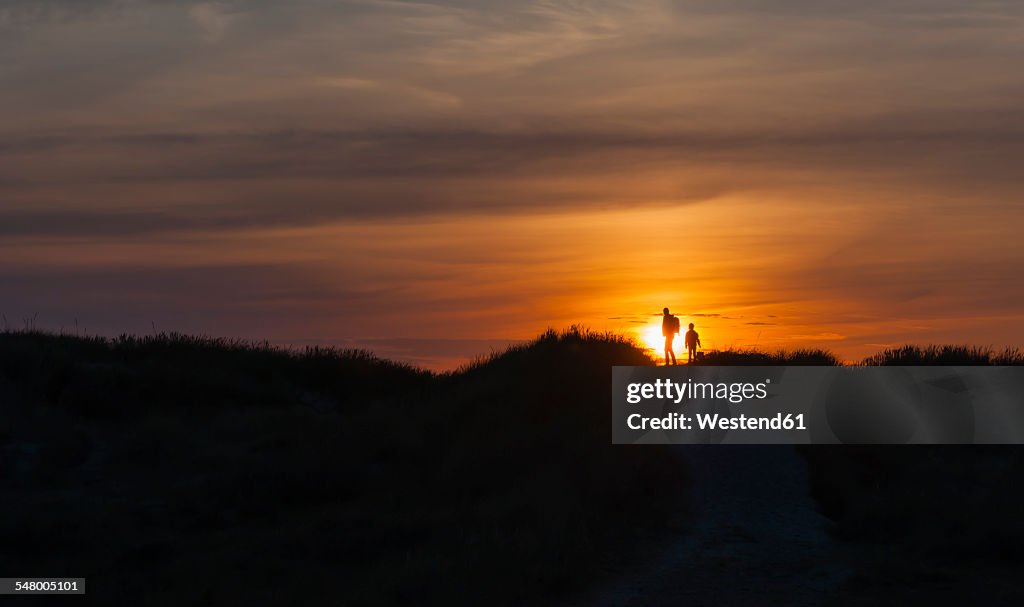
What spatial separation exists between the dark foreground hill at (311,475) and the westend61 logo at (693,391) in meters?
0.98

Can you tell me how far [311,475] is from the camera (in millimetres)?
23422

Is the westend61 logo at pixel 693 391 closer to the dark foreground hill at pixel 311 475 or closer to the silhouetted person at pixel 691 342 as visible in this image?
the dark foreground hill at pixel 311 475

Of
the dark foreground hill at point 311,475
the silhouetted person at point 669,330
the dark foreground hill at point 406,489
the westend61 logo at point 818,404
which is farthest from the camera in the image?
the silhouetted person at point 669,330

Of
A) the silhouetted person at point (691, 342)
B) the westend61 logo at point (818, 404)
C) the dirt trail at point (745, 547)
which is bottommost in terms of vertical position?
the dirt trail at point (745, 547)

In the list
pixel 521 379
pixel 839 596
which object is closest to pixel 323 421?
pixel 521 379

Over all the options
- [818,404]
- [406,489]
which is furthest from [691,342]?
[406,489]

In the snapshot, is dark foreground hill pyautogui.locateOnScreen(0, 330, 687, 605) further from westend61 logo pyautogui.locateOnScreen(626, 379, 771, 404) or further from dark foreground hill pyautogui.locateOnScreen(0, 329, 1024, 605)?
westend61 logo pyautogui.locateOnScreen(626, 379, 771, 404)

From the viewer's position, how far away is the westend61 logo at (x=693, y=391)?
24.8 m

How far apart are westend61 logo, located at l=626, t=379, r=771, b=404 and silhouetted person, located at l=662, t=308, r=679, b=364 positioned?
326 cm

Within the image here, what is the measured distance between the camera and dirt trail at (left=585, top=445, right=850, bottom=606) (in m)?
14.8

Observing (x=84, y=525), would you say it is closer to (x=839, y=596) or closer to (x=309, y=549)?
(x=309, y=549)

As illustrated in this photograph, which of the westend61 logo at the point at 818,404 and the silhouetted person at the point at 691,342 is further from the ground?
the silhouetted person at the point at 691,342

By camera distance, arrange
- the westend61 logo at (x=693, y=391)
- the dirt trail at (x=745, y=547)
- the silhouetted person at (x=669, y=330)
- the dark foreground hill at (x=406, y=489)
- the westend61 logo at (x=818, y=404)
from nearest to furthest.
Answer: the dirt trail at (x=745, y=547)
the dark foreground hill at (x=406, y=489)
the westend61 logo at (x=818, y=404)
the westend61 logo at (x=693, y=391)
the silhouetted person at (x=669, y=330)

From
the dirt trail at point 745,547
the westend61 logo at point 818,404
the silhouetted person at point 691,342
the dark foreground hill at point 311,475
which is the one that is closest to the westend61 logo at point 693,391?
the westend61 logo at point 818,404
